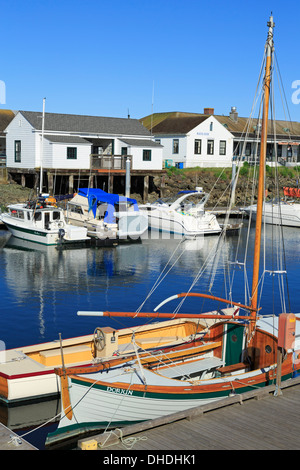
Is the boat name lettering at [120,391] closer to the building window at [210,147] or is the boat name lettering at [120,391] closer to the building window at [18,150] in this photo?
the building window at [18,150]

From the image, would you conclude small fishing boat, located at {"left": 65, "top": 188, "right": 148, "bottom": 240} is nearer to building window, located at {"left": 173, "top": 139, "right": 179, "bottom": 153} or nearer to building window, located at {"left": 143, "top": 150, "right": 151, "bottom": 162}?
building window, located at {"left": 143, "top": 150, "right": 151, "bottom": 162}

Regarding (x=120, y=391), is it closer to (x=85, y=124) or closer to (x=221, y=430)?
(x=221, y=430)

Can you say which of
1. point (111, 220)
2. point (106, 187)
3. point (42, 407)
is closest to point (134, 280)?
point (111, 220)

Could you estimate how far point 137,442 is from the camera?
10.2 metres

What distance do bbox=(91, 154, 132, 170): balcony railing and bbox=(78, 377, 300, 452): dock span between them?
40145 mm

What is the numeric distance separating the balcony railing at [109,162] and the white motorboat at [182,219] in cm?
852

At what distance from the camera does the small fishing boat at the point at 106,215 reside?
126ft

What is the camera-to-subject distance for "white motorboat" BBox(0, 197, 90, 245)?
118ft

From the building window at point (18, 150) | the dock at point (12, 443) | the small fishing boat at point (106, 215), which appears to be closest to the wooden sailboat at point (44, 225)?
the small fishing boat at point (106, 215)

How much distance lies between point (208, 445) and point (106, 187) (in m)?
45.8

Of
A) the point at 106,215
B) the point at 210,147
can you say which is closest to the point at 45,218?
the point at 106,215

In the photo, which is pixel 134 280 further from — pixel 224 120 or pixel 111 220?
pixel 224 120

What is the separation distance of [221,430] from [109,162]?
41697 millimetres

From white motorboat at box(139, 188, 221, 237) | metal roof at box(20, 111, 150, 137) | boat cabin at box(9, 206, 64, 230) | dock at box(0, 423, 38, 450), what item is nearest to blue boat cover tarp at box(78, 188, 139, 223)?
white motorboat at box(139, 188, 221, 237)
